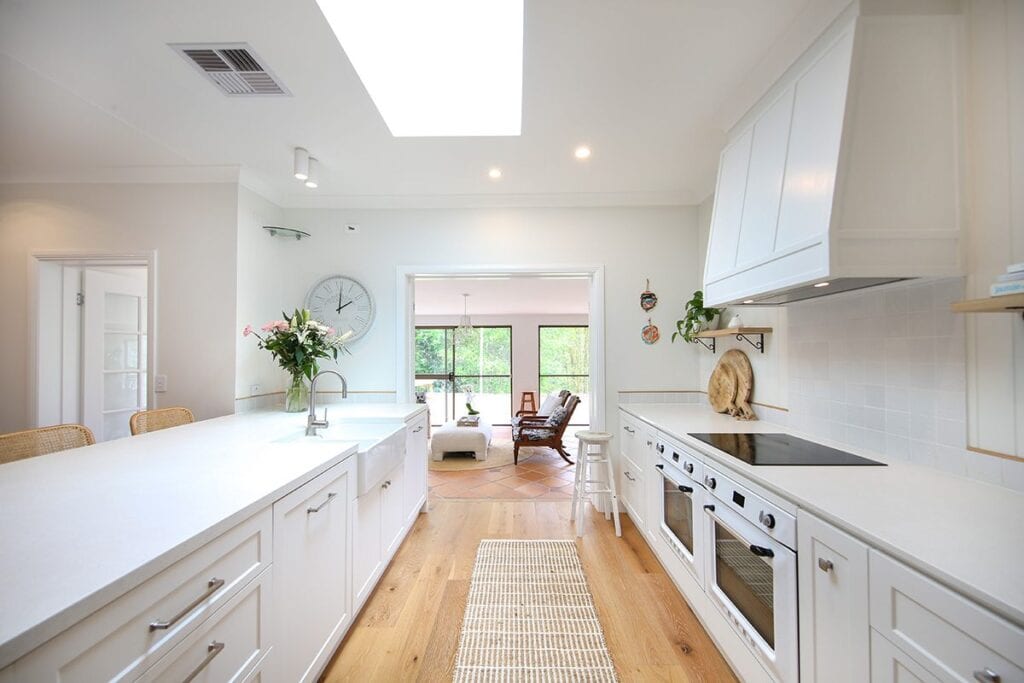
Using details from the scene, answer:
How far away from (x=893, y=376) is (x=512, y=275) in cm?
229

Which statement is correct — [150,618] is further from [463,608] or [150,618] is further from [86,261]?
[86,261]

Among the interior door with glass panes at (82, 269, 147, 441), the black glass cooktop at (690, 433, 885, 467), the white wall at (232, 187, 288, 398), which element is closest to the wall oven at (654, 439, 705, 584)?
the black glass cooktop at (690, 433, 885, 467)

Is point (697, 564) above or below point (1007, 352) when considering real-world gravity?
below

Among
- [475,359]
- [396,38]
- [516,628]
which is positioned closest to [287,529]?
[516,628]

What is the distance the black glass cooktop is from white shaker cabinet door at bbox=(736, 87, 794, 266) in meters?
0.80

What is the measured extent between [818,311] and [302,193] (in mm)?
3486

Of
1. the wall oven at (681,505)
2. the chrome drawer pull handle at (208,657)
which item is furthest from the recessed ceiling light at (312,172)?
the wall oven at (681,505)

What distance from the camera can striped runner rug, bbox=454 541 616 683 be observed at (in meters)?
1.56

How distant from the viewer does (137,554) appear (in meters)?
0.76

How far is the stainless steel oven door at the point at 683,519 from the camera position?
175 centimetres

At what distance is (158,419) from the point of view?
7.22 feet

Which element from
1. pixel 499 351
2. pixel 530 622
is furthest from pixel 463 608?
pixel 499 351

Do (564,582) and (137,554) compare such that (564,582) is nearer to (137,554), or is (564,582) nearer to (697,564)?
(697,564)

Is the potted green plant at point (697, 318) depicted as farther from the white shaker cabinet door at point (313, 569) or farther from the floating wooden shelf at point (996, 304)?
the white shaker cabinet door at point (313, 569)
